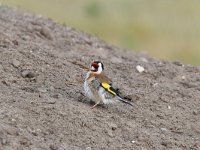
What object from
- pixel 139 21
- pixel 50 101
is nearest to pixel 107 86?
pixel 50 101

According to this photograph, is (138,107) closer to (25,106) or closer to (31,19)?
(25,106)

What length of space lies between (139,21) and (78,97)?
11949 mm

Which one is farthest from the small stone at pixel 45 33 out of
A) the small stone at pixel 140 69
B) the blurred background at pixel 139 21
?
the blurred background at pixel 139 21

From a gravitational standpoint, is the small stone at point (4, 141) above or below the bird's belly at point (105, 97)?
below

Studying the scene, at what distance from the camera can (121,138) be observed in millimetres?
7777

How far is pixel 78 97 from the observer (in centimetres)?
861

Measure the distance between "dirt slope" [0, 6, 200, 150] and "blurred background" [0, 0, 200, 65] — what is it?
24.2ft

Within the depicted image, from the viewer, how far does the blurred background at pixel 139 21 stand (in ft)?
62.3

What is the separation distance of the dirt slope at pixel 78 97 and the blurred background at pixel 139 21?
24.2 feet

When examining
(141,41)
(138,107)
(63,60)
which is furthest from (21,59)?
(141,41)

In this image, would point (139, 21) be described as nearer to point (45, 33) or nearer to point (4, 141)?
point (45, 33)

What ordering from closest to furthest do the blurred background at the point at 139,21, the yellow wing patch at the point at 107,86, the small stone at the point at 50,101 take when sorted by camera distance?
the small stone at the point at 50,101 → the yellow wing patch at the point at 107,86 → the blurred background at the point at 139,21

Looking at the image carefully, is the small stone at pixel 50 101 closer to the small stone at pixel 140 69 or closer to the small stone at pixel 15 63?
the small stone at pixel 15 63

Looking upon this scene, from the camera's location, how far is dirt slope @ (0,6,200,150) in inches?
294
